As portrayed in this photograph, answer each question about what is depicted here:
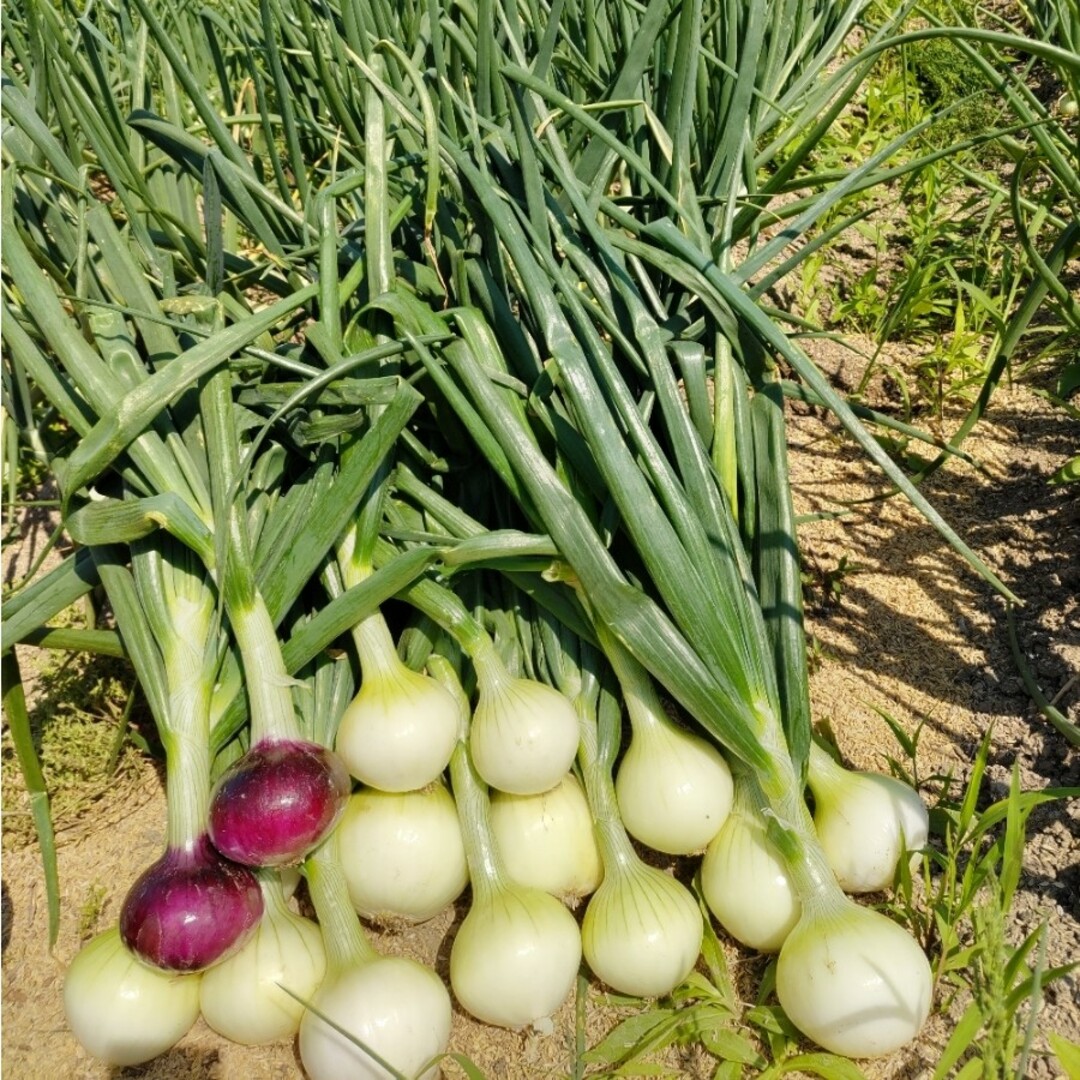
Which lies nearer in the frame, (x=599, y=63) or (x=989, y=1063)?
(x=989, y=1063)

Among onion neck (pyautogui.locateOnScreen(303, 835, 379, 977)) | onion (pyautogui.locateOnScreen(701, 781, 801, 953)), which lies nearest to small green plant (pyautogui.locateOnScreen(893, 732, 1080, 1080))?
onion (pyautogui.locateOnScreen(701, 781, 801, 953))

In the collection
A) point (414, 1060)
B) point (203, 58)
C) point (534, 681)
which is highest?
point (203, 58)

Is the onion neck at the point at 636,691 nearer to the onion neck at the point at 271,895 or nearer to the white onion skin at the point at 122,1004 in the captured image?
the onion neck at the point at 271,895

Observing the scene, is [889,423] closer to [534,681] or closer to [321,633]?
[534,681]

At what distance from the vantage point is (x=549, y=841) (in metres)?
1.23

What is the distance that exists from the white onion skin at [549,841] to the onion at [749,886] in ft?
0.52

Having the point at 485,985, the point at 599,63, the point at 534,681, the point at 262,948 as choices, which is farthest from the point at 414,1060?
the point at 599,63

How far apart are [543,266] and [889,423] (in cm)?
54

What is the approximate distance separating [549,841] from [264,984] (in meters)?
0.38

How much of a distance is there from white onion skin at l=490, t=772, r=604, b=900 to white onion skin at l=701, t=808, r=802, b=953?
0.52ft

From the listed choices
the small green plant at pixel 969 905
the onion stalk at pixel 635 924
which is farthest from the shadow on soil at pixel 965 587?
the onion stalk at pixel 635 924

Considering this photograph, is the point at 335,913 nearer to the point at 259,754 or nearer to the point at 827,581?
the point at 259,754

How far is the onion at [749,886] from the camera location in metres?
1.15

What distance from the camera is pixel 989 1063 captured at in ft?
2.46
